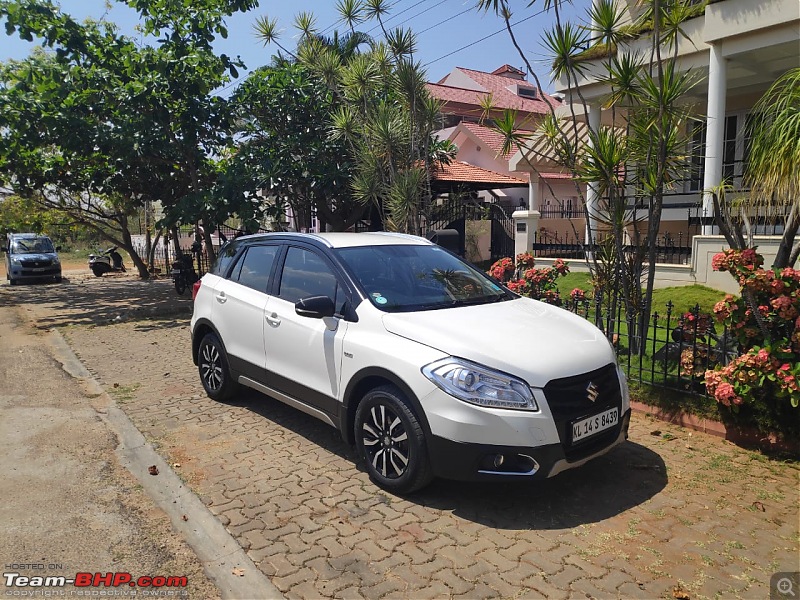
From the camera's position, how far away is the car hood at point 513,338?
3668 millimetres

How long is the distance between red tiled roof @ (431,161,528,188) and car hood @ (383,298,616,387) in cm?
1336

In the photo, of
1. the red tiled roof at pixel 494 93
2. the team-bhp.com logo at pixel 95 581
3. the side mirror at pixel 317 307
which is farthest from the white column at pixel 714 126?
the red tiled roof at pixel 494 93

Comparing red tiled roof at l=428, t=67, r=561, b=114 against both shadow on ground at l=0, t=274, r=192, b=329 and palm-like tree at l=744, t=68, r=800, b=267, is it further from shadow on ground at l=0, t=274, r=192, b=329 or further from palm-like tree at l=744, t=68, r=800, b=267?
palm-like tree at l=744, t=68, r=800, b=267

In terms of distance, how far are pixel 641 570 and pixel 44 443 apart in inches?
187

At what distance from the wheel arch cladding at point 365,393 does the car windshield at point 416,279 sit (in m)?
0.51

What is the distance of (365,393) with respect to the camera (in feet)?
13.8

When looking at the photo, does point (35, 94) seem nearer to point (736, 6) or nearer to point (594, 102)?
point (594, 102)

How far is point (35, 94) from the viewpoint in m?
12.6

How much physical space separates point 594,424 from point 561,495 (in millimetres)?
582

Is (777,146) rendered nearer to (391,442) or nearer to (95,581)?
(391,442)

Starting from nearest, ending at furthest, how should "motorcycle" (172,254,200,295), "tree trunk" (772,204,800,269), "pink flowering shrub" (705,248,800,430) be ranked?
1. "pink flowering shrub" (705,248,800,430)
2. "tree trunk" (772,204,800,269)
3. "motorcycle" (172,254,200,295)

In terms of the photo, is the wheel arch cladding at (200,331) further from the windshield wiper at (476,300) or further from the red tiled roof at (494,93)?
the red tiled roof at (494,93)

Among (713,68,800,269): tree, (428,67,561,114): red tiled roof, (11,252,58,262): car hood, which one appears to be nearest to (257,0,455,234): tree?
(713,68,800,269): tree

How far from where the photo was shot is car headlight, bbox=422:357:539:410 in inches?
140
